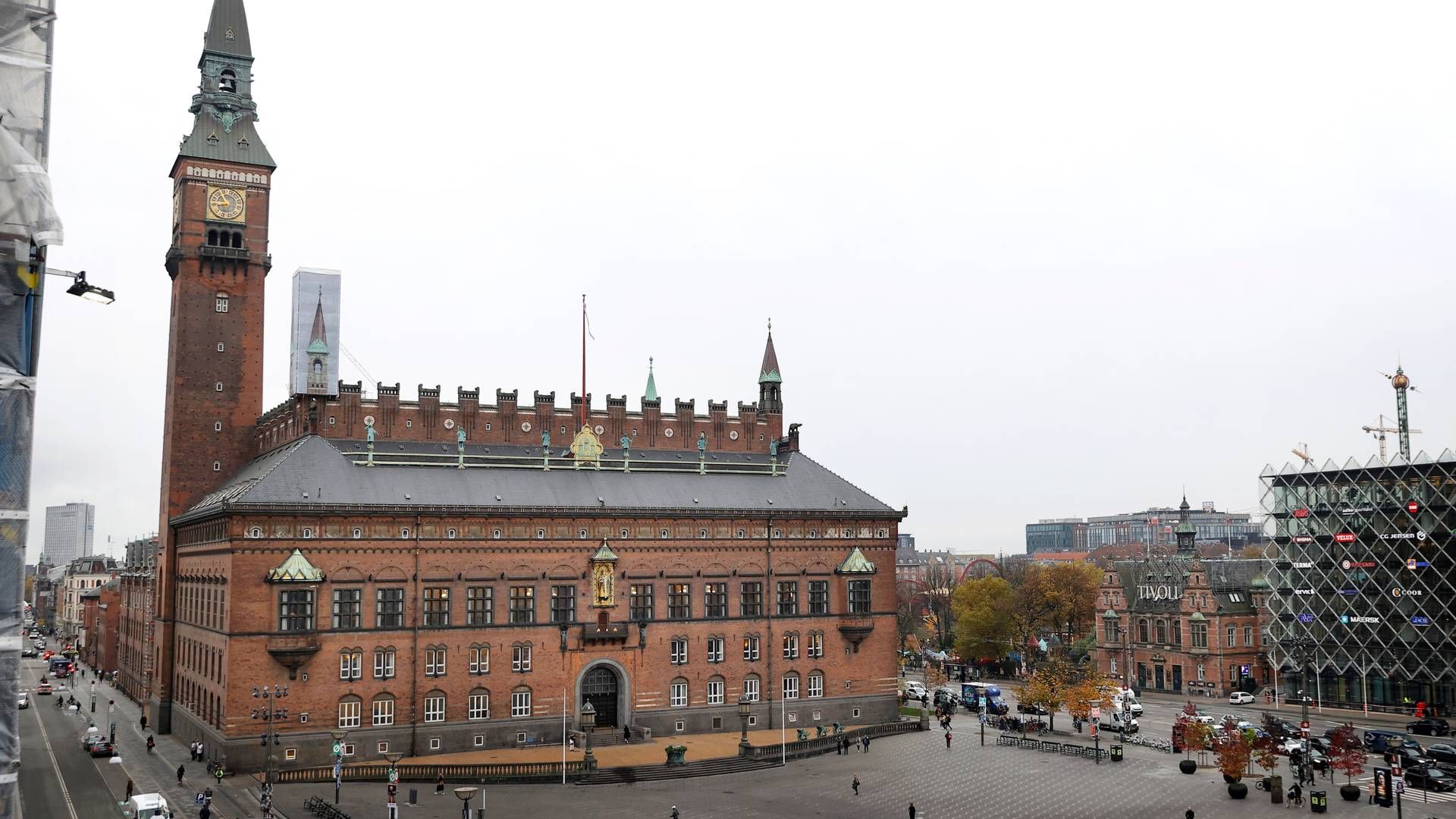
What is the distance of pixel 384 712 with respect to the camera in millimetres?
69625

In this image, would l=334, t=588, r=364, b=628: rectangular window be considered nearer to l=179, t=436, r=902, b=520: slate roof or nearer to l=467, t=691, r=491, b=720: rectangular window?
l=179, t=436, r=902, b=520: slate roof

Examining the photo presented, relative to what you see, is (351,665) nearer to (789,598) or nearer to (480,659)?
(480,659)

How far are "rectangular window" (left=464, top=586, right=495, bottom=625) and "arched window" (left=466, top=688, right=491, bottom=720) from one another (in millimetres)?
4207

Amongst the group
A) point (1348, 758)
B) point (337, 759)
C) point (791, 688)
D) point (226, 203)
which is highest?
point (226, 203)

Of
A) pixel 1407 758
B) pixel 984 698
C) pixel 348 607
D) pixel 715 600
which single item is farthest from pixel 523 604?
pixel 1407 758

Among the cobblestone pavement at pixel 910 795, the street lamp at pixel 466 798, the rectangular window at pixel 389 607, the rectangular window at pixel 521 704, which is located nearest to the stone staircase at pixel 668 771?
the cobblestone pavement at pixel 910 795

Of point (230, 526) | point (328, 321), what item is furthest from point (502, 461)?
point (328, 321)

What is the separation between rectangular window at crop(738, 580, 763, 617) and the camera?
8188cm

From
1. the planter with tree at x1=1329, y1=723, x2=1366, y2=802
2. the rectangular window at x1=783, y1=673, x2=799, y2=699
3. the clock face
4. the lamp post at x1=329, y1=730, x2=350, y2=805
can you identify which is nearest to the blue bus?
the rectangular window at x1=783, y1=673, x2=799, y2=699

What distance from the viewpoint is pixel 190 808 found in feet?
184

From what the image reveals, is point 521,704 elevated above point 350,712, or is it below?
below

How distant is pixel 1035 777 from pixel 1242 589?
5711cm

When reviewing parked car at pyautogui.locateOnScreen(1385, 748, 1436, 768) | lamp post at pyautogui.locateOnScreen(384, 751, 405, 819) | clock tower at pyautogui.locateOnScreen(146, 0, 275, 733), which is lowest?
parked car at pyautogui.locateOnScreen(1385, 748, 1436, 768)

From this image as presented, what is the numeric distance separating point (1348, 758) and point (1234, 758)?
5.97 metres
